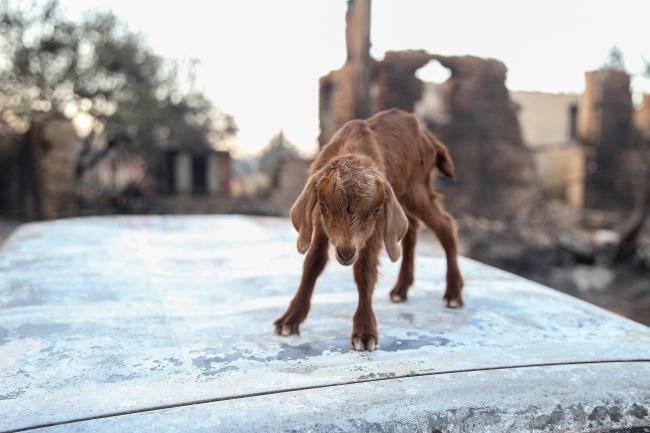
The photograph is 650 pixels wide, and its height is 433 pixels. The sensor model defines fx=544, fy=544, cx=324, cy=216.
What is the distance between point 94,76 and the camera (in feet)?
62.6

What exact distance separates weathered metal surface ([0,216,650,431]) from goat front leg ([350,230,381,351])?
0.07 meters

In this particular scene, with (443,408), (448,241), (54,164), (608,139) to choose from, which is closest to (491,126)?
(608,139)

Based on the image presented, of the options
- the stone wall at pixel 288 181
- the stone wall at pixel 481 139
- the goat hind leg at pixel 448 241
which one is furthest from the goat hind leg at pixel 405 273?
the stone wall at pixel 288 181

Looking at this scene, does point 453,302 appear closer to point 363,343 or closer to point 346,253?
point 363,343

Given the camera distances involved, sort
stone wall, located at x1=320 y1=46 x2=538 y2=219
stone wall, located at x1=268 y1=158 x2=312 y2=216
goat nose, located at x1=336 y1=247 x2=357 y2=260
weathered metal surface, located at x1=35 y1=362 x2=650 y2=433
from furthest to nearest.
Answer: stone wall, located at x1=268 y1=158 x2=312 y2=216, stone wall, located at x1=320 y1=46 x2=538 y2=219, goat nose, located at x1=336 y1=247 x2=357 y2=260, weathered metal surface, located at x1=35 y1=362 x2=650 y2=433

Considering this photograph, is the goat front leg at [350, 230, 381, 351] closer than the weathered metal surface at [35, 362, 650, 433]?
No

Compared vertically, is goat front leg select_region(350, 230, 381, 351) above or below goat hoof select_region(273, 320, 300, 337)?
above

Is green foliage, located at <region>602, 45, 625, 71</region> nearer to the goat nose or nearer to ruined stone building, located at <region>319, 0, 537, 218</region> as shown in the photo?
ruined stone building, located at <region>319, 0, 537, 218</region>

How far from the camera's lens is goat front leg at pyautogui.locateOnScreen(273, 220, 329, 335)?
2.66 metres

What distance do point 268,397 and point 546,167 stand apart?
Answer: 21.8 m

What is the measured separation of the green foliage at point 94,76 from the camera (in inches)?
682

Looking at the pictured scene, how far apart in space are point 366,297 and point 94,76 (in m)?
19.2

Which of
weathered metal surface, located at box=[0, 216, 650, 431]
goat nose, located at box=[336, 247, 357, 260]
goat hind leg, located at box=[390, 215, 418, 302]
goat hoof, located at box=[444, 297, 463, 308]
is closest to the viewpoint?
weathered metal surface, located at box=[0, 216, 650, 431]

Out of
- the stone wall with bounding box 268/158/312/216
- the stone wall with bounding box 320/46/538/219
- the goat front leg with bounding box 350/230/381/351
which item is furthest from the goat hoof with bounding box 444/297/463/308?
the stone wall with bounding box 268/158/312/216
